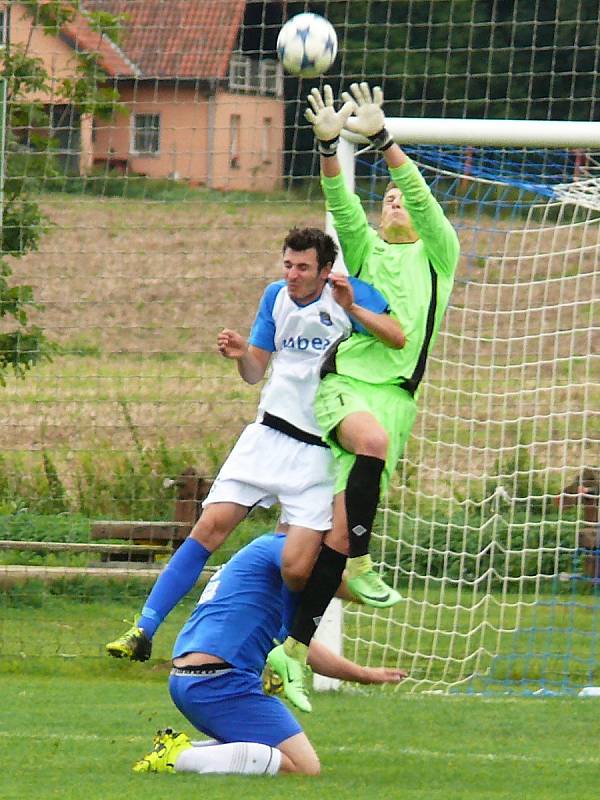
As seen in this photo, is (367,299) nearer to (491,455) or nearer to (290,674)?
(290,674)

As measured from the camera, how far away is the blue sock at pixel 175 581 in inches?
262

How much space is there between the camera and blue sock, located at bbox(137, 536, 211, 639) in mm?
6660

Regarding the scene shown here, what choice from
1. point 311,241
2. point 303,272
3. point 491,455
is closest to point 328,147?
point 311,241

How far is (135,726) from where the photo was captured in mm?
7293

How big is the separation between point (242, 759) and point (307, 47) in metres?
2.97

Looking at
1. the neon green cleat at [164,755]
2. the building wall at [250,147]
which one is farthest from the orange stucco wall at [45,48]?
the neon green cleat at [164,755]

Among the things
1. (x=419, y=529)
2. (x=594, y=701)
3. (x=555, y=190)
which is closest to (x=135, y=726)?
(x=594, y=701)

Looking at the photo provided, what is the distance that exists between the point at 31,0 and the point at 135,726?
17.7 ft

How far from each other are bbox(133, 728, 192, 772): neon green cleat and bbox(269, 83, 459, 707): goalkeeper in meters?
0.62

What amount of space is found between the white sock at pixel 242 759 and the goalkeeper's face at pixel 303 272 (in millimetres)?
1866

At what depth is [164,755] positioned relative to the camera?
20.0 feet

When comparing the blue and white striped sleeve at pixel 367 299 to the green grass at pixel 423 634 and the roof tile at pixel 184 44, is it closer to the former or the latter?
the green grass at pixel 423 634

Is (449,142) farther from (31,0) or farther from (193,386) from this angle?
(31,0)

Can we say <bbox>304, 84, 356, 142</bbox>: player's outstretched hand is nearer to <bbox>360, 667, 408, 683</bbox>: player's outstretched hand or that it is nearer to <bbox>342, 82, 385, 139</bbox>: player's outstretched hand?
<bbox>342, 82, 385, 139</bbox>: player's outstretched hand
